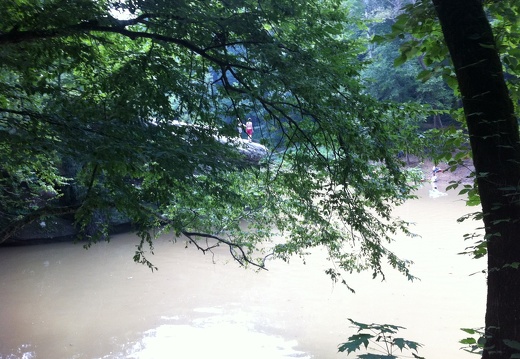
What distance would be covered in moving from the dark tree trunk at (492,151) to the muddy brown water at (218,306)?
4.76 m

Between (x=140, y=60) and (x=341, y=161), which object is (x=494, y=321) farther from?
(x=140, y=60)

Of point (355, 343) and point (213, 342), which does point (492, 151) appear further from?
point (213, 342)

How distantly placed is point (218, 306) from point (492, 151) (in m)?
6.95

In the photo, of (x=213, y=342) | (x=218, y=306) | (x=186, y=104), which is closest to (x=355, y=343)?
(x=186, y=104)

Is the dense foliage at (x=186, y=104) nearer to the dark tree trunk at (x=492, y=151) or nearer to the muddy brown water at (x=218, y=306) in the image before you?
the dark tree trunk at (x=492, y=151)

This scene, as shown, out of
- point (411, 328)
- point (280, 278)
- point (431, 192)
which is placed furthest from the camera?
point (431, 192)

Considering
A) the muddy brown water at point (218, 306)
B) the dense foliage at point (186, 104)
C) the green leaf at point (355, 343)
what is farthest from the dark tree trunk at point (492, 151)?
the muddy brown water at point (218, 306)

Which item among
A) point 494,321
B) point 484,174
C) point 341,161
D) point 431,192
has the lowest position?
point 494,321

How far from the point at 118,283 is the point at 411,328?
5653 millimetres

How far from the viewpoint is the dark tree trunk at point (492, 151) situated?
172 centimetres

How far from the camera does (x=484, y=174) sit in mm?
1738

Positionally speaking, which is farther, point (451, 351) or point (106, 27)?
point (451, 351)

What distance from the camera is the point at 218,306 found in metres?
8.21

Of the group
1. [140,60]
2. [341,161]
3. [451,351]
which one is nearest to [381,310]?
[451,351]
